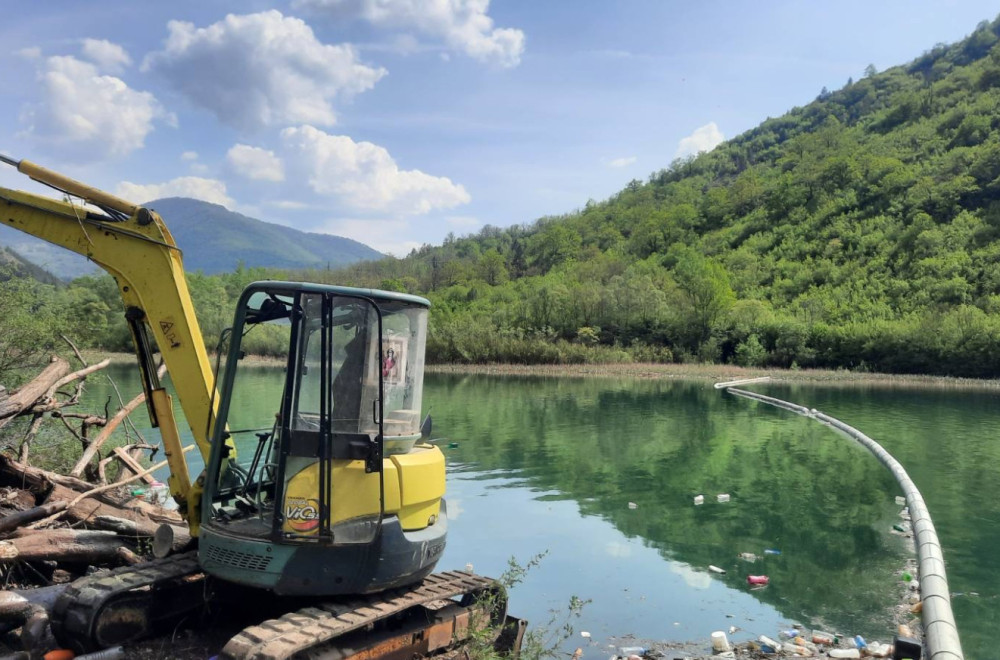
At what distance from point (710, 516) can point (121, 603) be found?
10.2 meters

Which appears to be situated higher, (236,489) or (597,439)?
(236,489)

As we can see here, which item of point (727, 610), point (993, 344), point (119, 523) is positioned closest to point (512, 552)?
point (727, 610)

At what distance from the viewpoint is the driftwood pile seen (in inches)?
221

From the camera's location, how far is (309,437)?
4.76 metres

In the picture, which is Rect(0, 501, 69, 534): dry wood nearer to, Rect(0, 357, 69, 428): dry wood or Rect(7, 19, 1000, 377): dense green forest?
Rect(0, 357, 69, 428): dry wood

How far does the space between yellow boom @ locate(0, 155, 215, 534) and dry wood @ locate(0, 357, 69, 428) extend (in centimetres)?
257

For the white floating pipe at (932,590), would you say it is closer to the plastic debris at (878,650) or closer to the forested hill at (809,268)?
the plastic debris at (878,650)

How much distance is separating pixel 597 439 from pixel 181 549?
1761 centimetres

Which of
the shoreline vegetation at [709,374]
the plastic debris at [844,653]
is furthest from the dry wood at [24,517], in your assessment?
the shoreline vegetation at [709,374]

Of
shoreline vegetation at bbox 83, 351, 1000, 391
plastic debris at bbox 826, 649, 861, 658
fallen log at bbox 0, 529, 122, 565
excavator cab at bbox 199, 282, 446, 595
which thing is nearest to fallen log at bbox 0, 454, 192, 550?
fallen log at bbox 0, 529, 122, 565

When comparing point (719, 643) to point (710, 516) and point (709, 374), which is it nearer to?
point (710, 516)

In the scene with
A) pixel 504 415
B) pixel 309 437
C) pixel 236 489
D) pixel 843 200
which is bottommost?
pixel 504 415

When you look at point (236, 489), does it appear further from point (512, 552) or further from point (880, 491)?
point (880, 491)

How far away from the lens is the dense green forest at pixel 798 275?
213 feet
